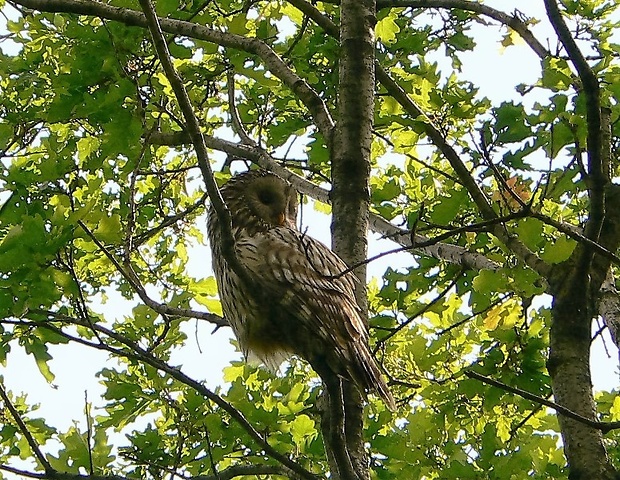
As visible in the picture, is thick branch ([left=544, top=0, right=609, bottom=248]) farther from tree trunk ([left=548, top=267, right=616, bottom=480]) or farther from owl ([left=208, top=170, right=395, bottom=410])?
owl ([left=208, top=170, right=395, bottom=410])

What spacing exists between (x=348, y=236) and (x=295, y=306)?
31cm

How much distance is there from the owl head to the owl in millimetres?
96

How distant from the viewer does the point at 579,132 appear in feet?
8.96

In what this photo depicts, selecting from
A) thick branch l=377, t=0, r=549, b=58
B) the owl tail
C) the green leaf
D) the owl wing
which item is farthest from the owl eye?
the green leaf

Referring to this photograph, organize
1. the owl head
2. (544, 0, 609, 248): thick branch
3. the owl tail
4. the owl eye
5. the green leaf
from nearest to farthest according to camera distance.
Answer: the green leaf → the owl tail → (544, 0, 609, 248): thick branch → the owl head → the owl eye

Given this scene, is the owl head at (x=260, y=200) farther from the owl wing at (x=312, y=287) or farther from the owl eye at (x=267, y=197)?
the owl wing at (x=312, y=287)

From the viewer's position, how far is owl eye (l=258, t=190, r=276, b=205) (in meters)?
3.45

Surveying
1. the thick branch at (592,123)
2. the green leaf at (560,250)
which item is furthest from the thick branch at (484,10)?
the green leaf at (560,250)

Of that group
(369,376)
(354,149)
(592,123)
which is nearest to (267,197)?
(354,149)

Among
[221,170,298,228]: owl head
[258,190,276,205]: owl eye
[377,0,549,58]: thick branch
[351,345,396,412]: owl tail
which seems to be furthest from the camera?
[377,0,549,58]: thick branch

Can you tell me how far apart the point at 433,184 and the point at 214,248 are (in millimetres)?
1382

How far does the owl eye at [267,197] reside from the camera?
345 centimetres

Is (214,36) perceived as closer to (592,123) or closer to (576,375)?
(592,123)

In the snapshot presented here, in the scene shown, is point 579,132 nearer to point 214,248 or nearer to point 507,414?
point 214,248
